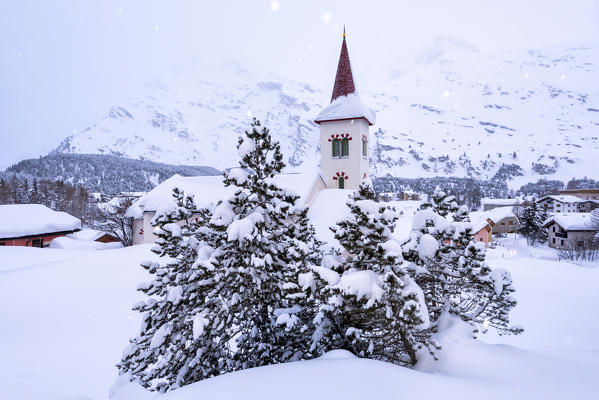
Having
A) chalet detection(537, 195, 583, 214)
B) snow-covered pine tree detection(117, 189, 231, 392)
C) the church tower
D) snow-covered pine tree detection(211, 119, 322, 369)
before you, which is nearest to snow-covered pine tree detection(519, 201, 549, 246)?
chalet detection(537, 195, 583, 214)

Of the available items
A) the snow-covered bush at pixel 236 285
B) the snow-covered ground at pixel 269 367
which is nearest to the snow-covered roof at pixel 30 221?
the snow-covered ground at pixel 269 367

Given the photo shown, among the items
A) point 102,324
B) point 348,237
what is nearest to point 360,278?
point 348,237

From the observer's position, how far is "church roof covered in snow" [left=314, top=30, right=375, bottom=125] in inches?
994

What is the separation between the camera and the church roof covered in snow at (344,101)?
25.2m

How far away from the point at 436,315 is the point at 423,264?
171 cm

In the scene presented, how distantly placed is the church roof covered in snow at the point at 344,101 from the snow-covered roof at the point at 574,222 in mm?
47775

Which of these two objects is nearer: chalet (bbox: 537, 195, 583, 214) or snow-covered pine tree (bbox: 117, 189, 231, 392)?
snow-covered pine tree (bbox: 117, 189, 231, 392)

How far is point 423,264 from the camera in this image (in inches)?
295

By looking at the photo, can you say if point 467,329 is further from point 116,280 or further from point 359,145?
point 359,145

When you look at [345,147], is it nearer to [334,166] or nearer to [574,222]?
[334,166]

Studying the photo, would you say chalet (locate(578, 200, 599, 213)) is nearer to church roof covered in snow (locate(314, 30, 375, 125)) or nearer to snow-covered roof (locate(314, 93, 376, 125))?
church roof covered in snow (locate(314, 30, 375, 125))

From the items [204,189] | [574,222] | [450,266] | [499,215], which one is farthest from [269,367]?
[499,215]

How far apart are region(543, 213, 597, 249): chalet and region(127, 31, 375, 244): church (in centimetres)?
4533

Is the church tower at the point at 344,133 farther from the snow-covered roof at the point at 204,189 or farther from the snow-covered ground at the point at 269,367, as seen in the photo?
the snow-covered ground at the point at 269,367
